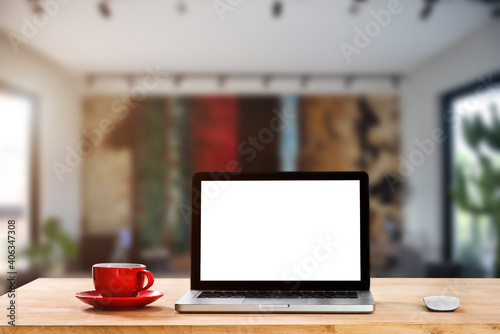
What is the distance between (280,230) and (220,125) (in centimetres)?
296

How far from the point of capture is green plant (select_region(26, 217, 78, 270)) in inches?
152

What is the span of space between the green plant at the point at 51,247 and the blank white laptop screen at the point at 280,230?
120 inches

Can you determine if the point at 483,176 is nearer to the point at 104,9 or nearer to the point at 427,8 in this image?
the point at 427,8

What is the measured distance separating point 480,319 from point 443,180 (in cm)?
316

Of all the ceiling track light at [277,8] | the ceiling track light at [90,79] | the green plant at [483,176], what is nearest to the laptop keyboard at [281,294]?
the green plant at [483,176]

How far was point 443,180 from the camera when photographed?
155 inches

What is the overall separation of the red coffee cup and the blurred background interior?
9.32ft

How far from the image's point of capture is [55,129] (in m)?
4.04

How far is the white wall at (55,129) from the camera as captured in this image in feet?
12.9

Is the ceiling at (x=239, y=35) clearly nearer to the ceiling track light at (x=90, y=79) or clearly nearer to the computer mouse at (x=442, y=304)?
the ceiling track light at (x=90, y=79)

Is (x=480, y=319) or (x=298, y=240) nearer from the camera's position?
(x=480, y=319)

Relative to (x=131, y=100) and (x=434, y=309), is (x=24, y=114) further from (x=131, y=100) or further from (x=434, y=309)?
(x=434, y=309)

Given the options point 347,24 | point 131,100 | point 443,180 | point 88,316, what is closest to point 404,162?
point 443,180

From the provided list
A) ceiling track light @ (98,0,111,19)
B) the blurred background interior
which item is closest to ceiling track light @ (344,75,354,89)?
the blurred background interior
